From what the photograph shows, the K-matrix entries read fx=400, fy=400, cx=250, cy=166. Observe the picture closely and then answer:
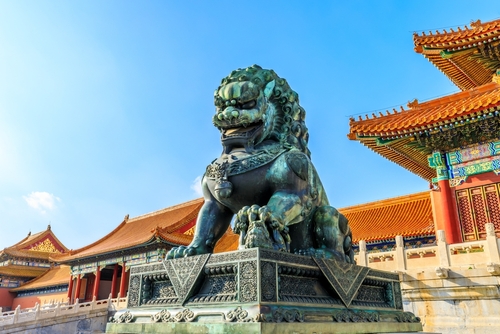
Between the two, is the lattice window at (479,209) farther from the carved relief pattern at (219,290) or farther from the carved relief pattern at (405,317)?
the carved relief pattern at (219,290)

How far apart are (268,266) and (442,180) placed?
10.8 m

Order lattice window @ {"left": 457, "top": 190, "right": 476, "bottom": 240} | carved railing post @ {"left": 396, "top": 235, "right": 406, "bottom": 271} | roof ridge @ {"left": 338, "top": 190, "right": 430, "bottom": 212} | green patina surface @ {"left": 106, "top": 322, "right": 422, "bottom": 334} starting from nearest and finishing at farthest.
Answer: green patina surface @ {"left": 106, "top": 322, "right": 422, "bottom": 334}, carved railing post @ {"left": 396, "top": 235, "right": 406, "bottom": 271}, lattice window @ {"left": 457, "top": 190, "right": 476, "bottom": 240}, roof ridge @ {"left": 338, "top": 190, "right": 430, "bottom": 212}

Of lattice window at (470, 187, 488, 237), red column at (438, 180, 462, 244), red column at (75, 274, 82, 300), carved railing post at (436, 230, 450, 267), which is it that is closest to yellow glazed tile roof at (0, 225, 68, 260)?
red column at (75, 274, 82, 300)

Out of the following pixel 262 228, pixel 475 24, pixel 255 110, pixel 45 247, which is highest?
pixel 475 24

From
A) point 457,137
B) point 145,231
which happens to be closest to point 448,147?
point 457,137

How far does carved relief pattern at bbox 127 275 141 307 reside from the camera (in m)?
2.52

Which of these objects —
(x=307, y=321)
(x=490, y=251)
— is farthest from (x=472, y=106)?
(x=307, y=321)

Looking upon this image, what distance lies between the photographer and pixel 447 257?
8719mm

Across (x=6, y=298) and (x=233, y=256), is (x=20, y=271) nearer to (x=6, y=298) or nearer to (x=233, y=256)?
(x=6, y=298)

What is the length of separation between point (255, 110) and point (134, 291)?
145 cm

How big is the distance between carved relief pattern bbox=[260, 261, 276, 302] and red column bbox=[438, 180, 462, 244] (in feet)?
34.1

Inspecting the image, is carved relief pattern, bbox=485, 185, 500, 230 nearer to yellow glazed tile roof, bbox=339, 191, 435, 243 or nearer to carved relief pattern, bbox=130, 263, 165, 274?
yellow glazed tile roof, bbox=339, 191, 435, 243

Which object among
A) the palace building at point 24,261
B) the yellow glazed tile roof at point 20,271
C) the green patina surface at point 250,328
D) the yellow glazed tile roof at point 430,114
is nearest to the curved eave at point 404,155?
the yellow glazed tile roof at point 430,114

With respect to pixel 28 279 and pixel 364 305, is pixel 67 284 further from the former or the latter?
pixel 364 305
